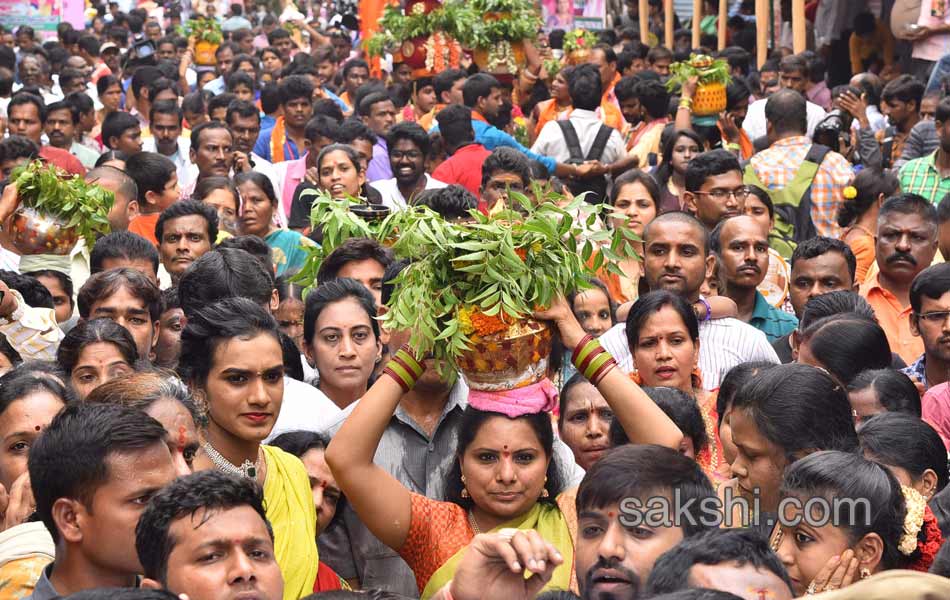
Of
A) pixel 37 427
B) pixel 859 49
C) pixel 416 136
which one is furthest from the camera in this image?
pixel 859 49

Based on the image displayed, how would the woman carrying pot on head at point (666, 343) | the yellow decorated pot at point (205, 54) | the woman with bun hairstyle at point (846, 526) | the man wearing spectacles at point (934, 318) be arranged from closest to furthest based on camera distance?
the woman with bun hairstyle at point (846, 526)
the woman carrying pot on head at point (666, 343)
the man wearing spectacles at point (934, 318)
the yellow decorated pot at point (205, 54)

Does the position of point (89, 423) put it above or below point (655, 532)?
above

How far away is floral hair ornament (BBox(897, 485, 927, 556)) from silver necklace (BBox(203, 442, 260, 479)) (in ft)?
6.62

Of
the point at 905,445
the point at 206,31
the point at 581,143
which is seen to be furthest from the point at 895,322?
the point at 206,31

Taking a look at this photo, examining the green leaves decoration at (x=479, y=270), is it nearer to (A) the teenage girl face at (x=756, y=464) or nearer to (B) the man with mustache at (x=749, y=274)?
(A) the teenage girl face at (x=756, y=464)

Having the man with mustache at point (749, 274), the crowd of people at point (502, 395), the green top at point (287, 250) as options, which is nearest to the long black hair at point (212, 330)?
the crowd of people at point (502, 395)

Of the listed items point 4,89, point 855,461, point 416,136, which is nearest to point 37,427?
point 855,461

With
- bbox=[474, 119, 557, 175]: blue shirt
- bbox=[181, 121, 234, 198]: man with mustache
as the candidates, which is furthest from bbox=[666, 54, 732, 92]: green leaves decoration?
bbox=[181, 121, 234, 198]: man with mustache

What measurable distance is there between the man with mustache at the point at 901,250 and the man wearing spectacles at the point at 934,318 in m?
1.02

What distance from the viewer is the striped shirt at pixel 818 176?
9102 mm

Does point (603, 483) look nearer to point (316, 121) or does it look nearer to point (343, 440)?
point (343, 440)

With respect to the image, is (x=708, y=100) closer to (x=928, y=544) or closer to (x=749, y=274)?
(x=749, y=274)

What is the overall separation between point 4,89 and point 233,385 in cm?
1043

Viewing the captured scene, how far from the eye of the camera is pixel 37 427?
480 centimetres
